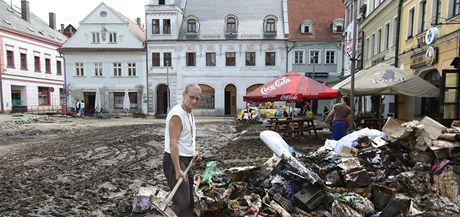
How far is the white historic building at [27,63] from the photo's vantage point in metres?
33.3

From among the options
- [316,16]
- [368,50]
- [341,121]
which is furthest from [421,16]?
[316,16]

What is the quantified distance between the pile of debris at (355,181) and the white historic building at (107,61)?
29513 mm

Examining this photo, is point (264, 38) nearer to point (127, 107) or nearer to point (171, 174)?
point (127, 107)

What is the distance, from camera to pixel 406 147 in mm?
5953

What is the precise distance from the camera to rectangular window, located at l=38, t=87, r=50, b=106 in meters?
38.6

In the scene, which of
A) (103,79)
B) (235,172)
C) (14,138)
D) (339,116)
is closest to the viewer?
(235,172)

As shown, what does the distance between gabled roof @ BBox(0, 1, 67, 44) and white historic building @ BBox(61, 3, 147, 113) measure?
19.8 feet

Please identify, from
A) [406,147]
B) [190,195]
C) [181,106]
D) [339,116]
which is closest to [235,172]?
[190,195]

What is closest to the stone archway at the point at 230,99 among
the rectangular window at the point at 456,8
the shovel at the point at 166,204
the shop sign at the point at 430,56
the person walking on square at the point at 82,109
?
the person walking on square at the point at 82,109

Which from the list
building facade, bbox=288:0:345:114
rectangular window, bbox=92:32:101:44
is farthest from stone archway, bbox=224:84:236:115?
rectangular window, bbox=92:32:101:44

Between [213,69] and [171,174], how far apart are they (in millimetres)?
29635

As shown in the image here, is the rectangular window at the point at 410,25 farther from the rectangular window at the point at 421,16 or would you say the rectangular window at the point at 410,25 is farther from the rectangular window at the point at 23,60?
the rectangular window at the point at 23,60

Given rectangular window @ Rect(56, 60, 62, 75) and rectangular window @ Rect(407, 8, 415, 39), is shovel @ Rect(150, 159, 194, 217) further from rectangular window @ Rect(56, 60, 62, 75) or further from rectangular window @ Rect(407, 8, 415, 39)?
rectangular window @ Rect(56, 60, 62, 75)

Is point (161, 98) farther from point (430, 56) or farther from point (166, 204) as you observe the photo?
point (166, 204)
